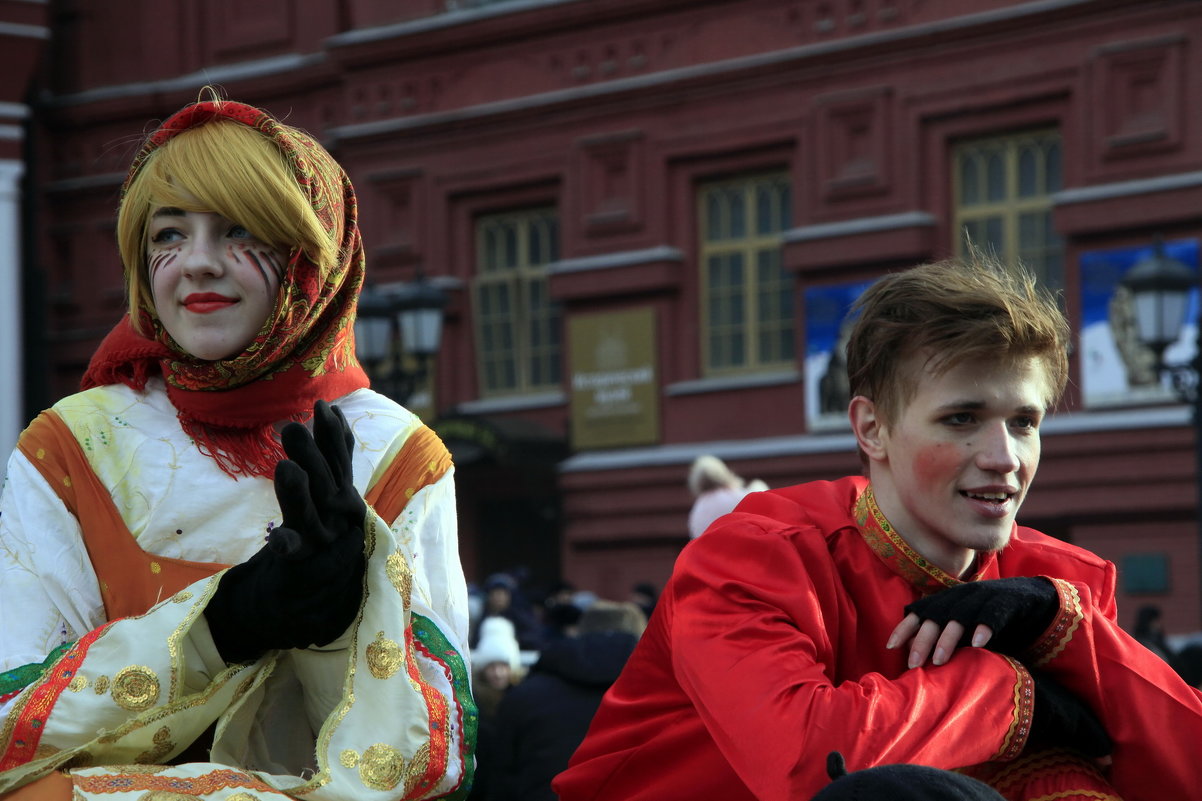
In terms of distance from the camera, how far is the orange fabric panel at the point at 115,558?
297cm

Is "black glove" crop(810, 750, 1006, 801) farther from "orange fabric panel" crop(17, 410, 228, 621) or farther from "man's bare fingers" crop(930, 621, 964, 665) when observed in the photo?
"orange fabric panel" crop(17, 410, 228, 621)

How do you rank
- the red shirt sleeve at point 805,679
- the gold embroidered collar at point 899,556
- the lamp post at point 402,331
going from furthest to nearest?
the lamp post at point 402,331 < the gold embroidered collar at point 899,556 < the red shirt sleeve at point 805,679

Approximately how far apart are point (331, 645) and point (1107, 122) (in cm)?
1288

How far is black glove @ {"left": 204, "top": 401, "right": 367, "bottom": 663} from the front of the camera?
2.61 m

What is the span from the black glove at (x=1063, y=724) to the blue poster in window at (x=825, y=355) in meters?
12.8

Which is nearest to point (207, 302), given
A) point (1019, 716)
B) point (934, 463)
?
point (934, 463)

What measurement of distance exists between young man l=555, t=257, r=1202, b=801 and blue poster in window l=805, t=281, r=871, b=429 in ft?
41.4

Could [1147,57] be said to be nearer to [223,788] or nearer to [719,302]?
[719,302]

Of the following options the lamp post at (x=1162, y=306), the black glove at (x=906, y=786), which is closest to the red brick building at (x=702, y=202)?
the lamp post at (x=1162, y=306)

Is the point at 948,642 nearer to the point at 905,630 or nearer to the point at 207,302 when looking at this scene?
the point at 905,630

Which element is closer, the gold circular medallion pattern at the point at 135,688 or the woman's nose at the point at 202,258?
the gold circular medallion pattern at the point at 135,688

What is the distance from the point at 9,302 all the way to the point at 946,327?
60.3 feet

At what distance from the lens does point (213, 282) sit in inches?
118

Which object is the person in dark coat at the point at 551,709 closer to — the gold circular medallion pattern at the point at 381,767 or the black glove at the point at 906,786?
the gold circular medallion pattern at the point at 381,767
